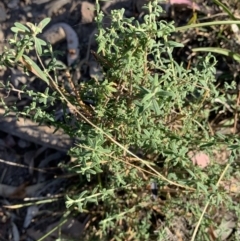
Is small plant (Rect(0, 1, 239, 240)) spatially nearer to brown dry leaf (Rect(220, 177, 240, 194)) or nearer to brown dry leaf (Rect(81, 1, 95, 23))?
brown dry leaf (Rect(220, 177, 240, 194))

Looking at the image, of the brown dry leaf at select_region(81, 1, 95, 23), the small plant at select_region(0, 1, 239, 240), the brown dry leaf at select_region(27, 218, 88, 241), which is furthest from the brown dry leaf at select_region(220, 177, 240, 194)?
the brown dry leaf at select_region(81, 1, 95, 23)

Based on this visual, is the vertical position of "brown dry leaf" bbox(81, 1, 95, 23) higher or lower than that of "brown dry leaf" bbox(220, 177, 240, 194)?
higher

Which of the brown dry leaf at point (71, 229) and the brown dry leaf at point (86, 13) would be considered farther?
the brown dry leaf at point (86, 13)

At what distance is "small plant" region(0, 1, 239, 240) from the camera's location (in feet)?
4.66

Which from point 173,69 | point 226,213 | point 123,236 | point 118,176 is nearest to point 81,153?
point 118,176

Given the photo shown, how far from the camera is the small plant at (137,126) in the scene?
4.66ft

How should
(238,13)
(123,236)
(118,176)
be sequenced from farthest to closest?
(238,13)
(123,236)
(118,176)

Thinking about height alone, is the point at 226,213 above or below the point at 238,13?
below

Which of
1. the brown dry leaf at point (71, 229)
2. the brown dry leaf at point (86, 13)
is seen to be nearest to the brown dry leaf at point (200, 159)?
the brown dry leaf at point (71, 229)

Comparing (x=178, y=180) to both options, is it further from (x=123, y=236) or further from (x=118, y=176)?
(x=123, y=236)

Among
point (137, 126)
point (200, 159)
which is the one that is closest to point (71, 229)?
point (200, 159)

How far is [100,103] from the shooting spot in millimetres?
1578

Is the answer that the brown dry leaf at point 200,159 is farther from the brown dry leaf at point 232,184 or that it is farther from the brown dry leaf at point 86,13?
the brown dry leaf at point 86,13

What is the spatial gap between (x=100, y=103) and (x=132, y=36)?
25cm
